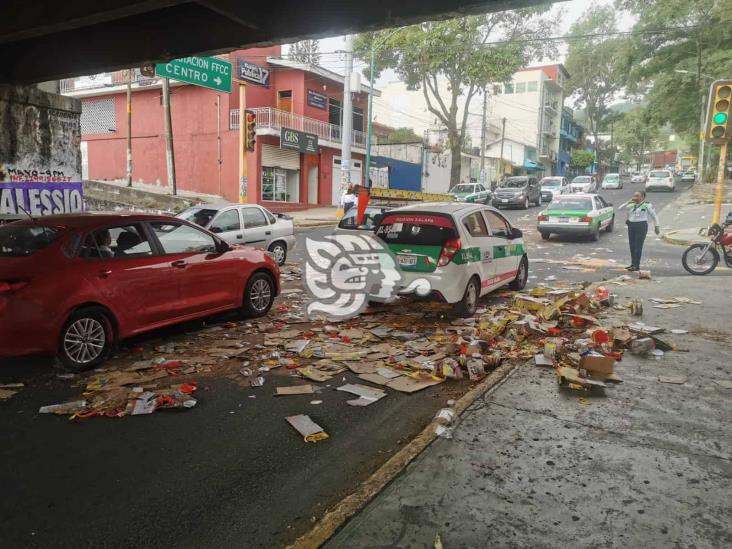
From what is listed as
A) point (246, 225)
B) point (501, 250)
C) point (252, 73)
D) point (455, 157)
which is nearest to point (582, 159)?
point (455, 157)

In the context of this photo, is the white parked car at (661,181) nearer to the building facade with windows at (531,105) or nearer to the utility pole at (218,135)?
the building facade with windows at (531,105)

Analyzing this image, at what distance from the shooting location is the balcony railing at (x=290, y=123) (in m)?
27.4

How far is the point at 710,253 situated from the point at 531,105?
2080 inches

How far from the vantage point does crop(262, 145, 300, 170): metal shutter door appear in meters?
28.3

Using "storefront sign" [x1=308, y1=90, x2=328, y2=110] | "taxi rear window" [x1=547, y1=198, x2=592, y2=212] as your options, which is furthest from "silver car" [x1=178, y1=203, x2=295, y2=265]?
"storefront sign" [x1=308, y1=90, x2=328, y2=110]

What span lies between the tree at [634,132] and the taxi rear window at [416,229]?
42.8 meters

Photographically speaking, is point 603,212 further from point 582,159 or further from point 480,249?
point 582,159

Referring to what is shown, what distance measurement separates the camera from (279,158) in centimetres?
2917

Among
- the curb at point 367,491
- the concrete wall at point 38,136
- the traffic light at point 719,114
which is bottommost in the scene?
the curb at point 367,491

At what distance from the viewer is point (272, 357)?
6.02 m

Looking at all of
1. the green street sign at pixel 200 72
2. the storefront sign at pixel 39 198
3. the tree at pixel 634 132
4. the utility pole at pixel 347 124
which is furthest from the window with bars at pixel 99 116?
the tree at pixel 634 132

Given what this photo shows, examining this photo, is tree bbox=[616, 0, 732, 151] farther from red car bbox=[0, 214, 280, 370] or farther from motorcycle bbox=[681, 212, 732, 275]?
red car bbox=[0, 214, 280, 370]

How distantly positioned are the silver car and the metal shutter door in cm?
1566

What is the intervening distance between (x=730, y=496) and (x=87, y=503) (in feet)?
12.7
